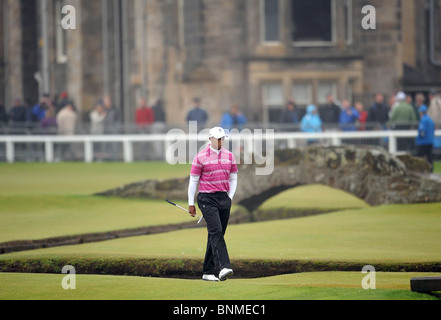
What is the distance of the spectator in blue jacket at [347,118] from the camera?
103ft

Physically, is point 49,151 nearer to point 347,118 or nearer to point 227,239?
point 347,118

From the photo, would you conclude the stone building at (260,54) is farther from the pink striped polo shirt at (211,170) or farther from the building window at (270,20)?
the pink striped polo shirt at (211,170)

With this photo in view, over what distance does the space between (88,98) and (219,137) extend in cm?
2769

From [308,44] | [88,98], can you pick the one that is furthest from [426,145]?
[88,98]

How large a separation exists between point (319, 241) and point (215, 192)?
12.9ft

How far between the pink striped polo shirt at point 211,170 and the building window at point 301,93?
23065 millimetres

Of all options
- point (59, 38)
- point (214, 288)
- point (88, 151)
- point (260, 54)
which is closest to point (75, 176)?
point (88, 151)

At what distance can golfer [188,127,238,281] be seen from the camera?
41.6 feet

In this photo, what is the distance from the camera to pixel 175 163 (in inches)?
1265

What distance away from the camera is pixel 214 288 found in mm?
12164

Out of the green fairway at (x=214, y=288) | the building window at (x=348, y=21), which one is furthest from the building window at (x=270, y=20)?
the green fairway at (x=214, y=288)

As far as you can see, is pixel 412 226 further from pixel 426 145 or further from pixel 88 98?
pixel 88 98

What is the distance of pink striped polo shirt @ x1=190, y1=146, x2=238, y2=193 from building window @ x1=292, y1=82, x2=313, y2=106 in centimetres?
2307

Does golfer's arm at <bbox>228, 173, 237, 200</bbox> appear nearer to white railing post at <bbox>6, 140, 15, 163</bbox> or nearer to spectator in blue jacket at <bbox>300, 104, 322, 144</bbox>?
spectator in blue jacket at <bbox>300, 104, 322, 144</bbox>
